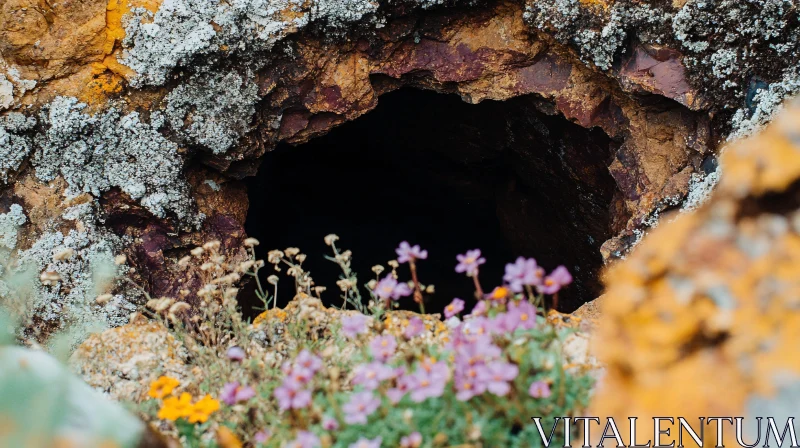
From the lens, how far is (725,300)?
2.78 feet

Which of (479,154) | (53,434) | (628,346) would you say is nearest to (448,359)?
(628,346)

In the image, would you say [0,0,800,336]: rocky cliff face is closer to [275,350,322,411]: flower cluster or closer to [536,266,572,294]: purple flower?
[536,266,572,294]: purple flower

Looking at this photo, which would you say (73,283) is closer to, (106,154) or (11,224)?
(11,224)

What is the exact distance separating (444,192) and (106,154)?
3.45 m

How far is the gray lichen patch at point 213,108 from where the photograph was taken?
Answer: 9.39ft

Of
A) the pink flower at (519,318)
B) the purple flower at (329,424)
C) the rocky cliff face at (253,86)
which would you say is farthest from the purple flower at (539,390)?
the rocky cliff face at (253,86)

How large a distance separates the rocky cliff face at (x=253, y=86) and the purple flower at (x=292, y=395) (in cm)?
187

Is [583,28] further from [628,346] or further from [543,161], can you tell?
[628,346]

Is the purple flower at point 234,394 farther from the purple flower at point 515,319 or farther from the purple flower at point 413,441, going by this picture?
the purple flower at point 515,319

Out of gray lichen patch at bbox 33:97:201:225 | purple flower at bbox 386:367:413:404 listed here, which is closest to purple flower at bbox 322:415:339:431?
purple flower at bbox 386:367:413:404

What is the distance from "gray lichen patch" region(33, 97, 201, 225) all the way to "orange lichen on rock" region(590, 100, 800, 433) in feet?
8.16

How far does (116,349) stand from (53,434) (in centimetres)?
144

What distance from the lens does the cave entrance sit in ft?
13.4

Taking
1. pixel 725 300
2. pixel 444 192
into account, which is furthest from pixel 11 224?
pixel 444 192
